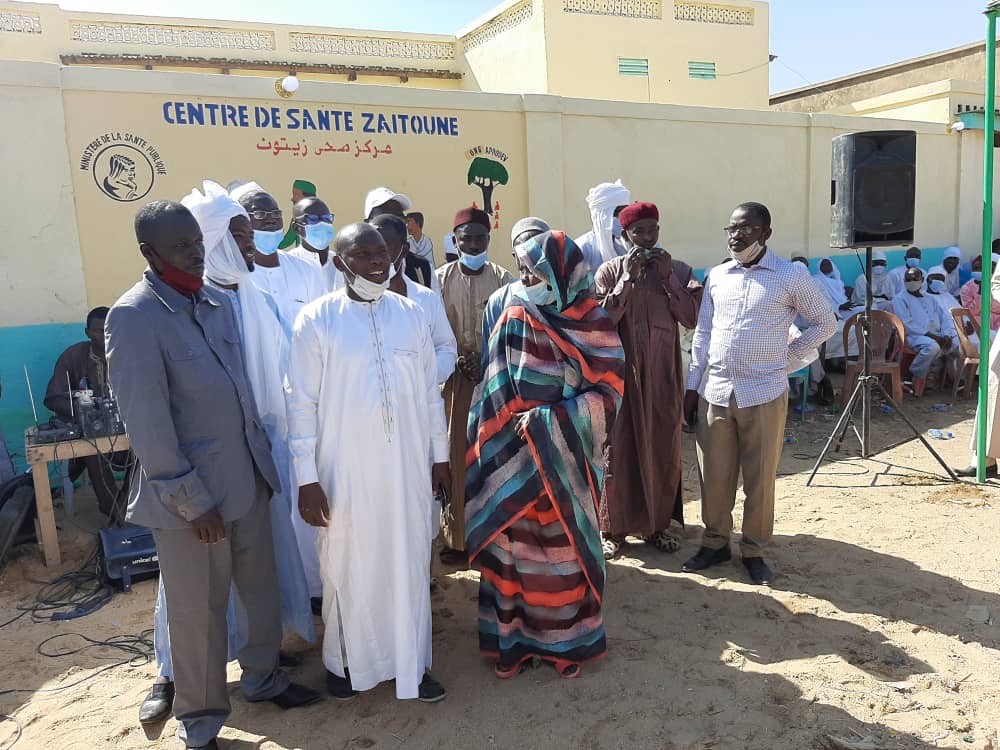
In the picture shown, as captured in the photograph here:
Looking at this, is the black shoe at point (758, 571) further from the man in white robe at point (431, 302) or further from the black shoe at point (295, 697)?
the black shoe at point (295, 697)

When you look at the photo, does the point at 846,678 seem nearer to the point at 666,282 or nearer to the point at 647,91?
the point at 666,282

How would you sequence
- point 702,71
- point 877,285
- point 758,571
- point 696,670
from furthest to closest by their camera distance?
1. point 702,71
2. point 877,285
3. point 758,571
4. point 696,670

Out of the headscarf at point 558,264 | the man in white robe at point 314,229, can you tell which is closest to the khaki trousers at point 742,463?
the headscarf at point 558,264

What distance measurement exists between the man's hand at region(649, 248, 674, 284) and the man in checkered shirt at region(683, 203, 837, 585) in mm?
246

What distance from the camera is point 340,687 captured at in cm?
300

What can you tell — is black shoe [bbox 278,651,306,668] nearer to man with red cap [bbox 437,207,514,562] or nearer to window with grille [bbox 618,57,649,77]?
man with red cap [bbox 437,207,514,562]

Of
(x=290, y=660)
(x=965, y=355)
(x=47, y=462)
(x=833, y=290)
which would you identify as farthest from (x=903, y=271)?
(x=47, y=462)

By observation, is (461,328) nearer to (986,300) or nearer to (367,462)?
(367,462)

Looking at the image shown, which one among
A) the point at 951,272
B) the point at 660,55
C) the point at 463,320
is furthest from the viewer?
the point at 660,55

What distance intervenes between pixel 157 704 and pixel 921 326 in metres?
9.34

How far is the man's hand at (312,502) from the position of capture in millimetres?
2760

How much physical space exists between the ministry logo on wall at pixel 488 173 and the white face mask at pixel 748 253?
4495 mm

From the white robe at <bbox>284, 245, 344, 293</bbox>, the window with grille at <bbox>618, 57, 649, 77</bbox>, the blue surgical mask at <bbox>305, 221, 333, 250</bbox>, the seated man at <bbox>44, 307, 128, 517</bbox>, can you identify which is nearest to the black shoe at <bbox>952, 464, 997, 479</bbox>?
the white robe at <bbox>284, 245, 344, 293</bbox>

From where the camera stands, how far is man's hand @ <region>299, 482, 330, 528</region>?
9.05ft
